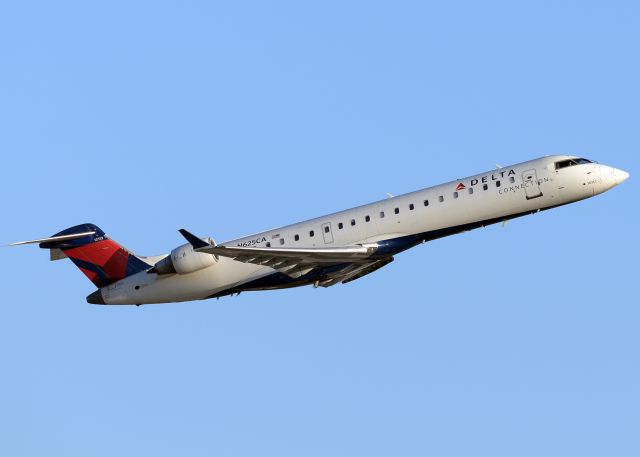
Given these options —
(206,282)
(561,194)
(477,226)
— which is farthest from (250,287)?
(561,194)

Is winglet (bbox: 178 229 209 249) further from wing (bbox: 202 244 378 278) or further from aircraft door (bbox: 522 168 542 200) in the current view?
aircraft door (bbox: 522 168 542 200)

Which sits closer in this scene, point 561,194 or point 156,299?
point 561,194

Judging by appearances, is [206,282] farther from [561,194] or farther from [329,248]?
[561,194]

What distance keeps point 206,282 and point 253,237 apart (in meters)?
2.01

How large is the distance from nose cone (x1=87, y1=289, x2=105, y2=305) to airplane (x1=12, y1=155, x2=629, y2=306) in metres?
0.74

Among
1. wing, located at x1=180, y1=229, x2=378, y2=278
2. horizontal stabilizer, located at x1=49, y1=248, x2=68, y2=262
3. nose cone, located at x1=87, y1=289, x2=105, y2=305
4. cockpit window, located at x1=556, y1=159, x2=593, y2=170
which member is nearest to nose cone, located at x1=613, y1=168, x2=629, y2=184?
cockpit window, located at x1=556, y1=159, x2=593, y2=170

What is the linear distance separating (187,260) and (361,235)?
539 centimetres

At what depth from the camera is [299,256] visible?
1417 inches

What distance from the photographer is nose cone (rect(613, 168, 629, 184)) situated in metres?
36.3

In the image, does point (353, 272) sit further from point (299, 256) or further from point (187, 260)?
point (187, 260)

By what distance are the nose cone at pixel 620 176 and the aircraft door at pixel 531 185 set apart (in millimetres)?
2330

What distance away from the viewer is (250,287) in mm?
38375

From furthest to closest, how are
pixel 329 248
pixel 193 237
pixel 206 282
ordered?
pixel 206 282 → pixel 329 248 → pixel 193 237

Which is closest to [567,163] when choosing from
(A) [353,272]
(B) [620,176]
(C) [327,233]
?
(B) [620,176]
